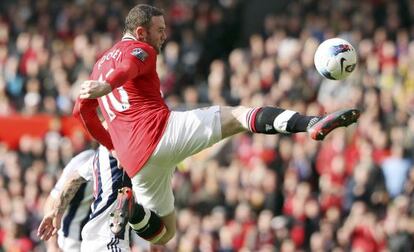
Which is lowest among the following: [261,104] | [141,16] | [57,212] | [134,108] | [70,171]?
[57,212]

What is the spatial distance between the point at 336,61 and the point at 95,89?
207 cm

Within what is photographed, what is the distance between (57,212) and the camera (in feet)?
37.1

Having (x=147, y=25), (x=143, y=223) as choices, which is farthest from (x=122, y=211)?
(x=147, y=25)

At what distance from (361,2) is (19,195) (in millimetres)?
6405

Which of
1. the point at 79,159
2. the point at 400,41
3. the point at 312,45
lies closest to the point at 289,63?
the point at 312,45

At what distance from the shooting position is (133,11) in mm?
10797

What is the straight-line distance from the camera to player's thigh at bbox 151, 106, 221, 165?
10514 mm

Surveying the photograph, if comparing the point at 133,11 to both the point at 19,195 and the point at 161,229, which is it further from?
the point at 19,195

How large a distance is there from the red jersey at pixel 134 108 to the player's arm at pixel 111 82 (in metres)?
0.18

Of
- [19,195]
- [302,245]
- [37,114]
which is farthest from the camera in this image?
[37,114]

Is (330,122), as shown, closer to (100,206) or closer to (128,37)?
(128,37)

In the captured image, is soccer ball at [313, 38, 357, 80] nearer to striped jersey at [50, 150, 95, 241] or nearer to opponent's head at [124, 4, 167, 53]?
opponent's head at [124, 4, 167, 53]

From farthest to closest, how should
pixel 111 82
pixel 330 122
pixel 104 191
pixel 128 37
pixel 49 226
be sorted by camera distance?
pixel 49 226
pixel 104 191
pixel 128 37
pixel 111 82
pixel 330 122

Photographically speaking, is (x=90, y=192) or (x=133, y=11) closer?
(x=133, y=11)
